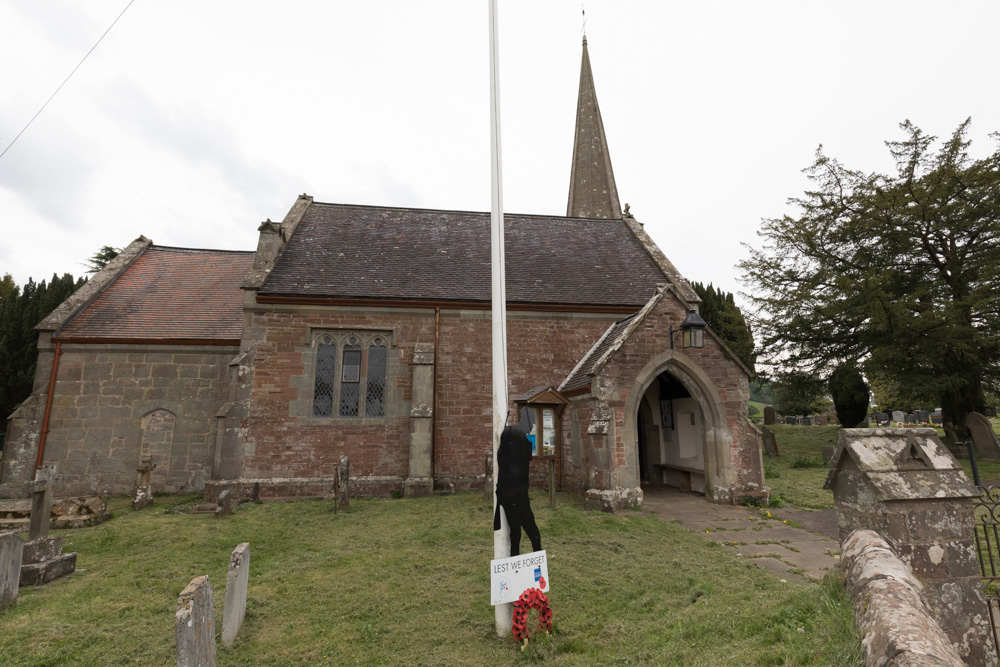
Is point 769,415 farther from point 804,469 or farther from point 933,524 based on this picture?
point 933,524

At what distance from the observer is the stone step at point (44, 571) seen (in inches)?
263

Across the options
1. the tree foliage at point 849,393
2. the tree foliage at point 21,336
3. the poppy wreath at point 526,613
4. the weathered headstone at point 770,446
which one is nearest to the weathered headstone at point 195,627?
the poppy wreath at point 526,613

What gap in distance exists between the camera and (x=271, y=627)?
5125 millimetres

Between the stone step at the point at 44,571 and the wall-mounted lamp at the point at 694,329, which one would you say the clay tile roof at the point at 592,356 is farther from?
the stone step at the point at 44,571

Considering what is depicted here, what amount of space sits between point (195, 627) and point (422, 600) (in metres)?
2.59

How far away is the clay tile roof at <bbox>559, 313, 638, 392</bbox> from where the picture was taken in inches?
487

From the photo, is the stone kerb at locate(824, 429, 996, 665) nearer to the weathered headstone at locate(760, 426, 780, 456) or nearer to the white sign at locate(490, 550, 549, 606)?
the white sign at locate(490, 550, 549, 606)

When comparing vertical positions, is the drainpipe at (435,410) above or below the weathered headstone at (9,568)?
above

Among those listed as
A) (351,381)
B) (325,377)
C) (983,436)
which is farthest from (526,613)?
(983,436)

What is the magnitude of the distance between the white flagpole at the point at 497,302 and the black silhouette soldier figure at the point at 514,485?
71mm

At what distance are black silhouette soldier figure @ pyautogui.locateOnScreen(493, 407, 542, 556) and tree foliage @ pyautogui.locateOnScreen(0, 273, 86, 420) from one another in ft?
76.5

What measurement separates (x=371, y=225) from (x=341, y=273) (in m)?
3.38

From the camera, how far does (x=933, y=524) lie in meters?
3.72

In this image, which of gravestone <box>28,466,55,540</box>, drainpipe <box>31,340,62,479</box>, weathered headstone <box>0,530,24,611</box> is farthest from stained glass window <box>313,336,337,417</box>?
drainpipe <box>31,340,62,479</box>
